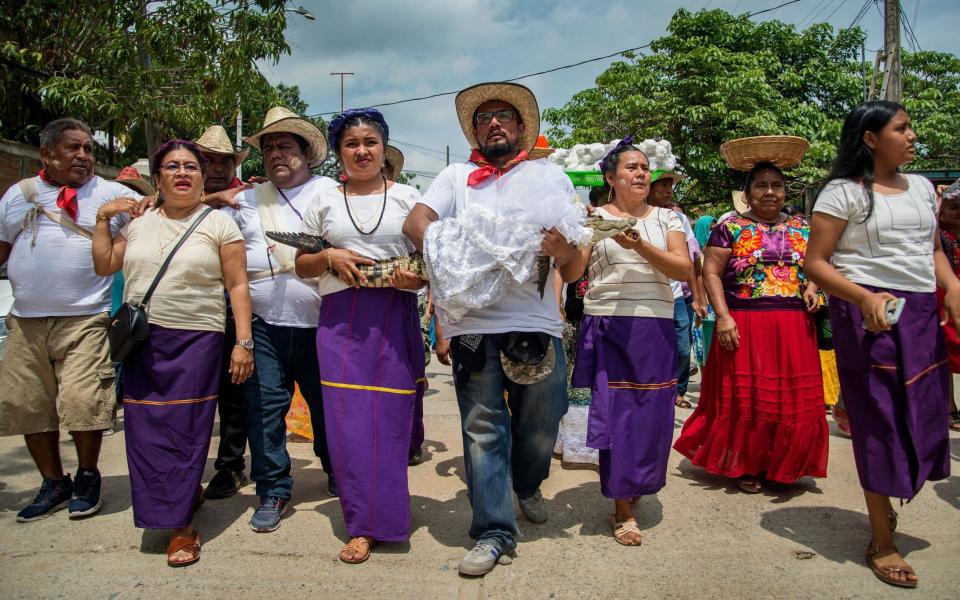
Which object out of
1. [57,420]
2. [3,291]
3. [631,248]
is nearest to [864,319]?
[631,248]

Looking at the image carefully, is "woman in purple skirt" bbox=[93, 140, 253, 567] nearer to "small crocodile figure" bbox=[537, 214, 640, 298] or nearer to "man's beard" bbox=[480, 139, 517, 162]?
"man's beard" bbox=[480, 139, 517, 162]

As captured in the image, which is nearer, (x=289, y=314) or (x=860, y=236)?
(x=860, y=236)

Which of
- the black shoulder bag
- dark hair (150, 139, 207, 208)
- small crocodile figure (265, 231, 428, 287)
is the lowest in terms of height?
the black shoulder bag

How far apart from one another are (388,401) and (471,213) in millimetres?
988

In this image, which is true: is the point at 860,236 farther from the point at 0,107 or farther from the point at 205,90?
the point at 0,107

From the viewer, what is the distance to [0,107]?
1023cm

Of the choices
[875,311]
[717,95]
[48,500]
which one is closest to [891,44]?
[717,95]

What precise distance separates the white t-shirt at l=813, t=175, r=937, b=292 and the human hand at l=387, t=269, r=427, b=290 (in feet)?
5.92

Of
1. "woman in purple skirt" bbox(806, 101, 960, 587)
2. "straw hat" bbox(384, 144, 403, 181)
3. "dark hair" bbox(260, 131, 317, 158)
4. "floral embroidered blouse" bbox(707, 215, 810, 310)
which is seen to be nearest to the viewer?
"woman in purple skirt" bbox(806, 101, 960, 587)

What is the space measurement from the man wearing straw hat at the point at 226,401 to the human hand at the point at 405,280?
1.26 meters

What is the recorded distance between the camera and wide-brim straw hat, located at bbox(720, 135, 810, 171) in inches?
150

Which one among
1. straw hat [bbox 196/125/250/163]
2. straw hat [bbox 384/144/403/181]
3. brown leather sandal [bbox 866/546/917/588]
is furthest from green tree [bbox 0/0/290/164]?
brown leather sandal [bbox 866/546/917/588]

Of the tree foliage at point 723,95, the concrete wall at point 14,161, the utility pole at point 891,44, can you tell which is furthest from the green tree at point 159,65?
the tree foliage at point 723,95

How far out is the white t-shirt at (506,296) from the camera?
2.85m
